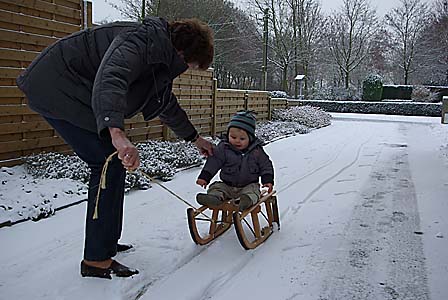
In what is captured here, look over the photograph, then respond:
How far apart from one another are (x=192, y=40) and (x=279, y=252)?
1.76 metres

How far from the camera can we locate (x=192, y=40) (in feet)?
9.34

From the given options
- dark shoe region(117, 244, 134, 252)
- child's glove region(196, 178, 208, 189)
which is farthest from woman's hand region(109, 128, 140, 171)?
child's glove region(196, 178, 208, 189)

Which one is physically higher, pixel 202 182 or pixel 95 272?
pixel 202 182

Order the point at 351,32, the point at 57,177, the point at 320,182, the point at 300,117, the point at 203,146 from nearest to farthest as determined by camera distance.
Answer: the point at 203,146 < the point at 57,177 < the point at 320,182 < the point at 300,117 < the point at 351,32

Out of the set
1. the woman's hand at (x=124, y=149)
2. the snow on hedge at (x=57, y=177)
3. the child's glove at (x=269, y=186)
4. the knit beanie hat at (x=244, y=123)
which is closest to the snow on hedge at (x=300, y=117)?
the snow on hedge at (x=57, y=177)

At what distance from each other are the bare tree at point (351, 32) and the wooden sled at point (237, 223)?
37075 millimetres

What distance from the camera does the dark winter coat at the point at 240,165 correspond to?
4141 millimetres

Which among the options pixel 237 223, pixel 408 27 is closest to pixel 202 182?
pixel 237 223

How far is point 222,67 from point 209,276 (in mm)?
32058

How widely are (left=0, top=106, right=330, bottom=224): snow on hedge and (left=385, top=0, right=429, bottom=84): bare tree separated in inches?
1432

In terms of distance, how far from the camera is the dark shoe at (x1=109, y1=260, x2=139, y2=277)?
3.09 metres

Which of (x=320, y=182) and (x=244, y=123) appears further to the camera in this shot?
(x=320, y=182)

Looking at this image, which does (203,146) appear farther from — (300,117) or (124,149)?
(300,117)

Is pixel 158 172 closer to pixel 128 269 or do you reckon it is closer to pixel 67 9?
Result: pixel 67 9
